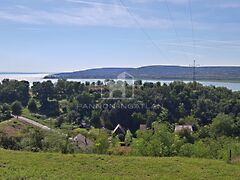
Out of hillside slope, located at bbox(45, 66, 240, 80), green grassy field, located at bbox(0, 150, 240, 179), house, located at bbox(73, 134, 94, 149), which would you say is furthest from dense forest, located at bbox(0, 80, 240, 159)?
green grassy field, located at bbox(0, 150, 240, 179)

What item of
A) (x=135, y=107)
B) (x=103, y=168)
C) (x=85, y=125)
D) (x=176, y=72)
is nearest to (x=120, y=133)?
(x=85, y=125)

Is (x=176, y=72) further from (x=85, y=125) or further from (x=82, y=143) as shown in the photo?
(x=82, y=143)

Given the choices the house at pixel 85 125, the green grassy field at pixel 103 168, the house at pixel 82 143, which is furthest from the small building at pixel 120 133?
the green grassy field at pixel 103 168

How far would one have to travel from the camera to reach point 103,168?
8023 millimetres

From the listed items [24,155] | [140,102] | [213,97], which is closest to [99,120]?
[140,102]

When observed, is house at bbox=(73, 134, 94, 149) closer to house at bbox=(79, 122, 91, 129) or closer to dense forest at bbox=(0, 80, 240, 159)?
dense forest at bbox=(0, 80, 240, 159)

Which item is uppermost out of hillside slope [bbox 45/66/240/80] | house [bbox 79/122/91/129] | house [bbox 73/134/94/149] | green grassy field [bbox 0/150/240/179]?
hillside slope [bbox 45/66/240/80]

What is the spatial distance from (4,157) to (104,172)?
2.63 metres

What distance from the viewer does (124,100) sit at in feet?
149

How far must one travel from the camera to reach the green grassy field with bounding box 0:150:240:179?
719 centimetres

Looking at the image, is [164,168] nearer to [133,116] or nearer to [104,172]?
[104,172]

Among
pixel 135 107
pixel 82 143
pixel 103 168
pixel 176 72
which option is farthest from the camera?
pixel 176 72

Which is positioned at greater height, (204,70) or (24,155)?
(204,70)

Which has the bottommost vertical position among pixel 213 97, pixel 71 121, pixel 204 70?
pixel 71 121
